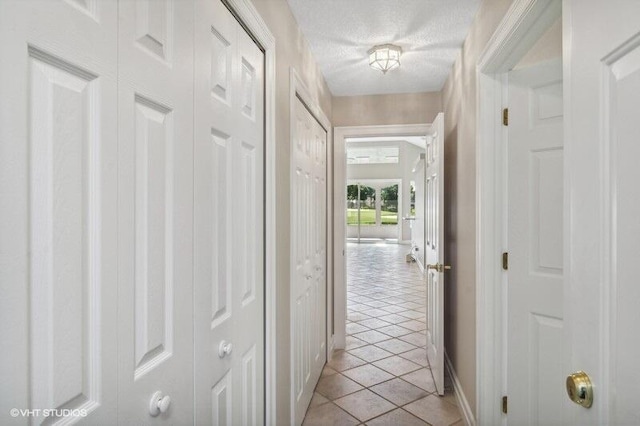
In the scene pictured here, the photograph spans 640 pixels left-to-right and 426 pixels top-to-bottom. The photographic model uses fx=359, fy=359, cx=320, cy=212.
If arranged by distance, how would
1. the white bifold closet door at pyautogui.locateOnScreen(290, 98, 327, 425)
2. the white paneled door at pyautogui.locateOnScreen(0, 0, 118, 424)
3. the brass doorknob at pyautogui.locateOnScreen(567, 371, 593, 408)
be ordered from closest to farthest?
the white paneled door at pyautogui.locateOnScreen(0, 0, 118, 424) → the brass doorknob at pyautogui.locateOnScreen(567, 371, 593, 408) → the white bifold closet door at pyautogui.locateOnScreen(290, 98, 327, 425)

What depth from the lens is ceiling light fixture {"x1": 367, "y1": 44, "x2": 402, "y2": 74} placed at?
2408mm

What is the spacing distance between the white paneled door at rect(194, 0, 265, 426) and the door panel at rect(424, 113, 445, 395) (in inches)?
60.2

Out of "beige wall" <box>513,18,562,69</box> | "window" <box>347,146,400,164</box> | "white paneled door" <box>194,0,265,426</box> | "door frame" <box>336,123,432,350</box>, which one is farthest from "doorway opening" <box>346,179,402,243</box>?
"white paneled door" <box>194,0,265,426</box>

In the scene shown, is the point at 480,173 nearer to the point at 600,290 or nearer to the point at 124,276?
the point at 600,290

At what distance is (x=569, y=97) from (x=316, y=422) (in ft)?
7.25

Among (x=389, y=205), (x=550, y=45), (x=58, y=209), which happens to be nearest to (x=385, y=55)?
(x=550, y=45)

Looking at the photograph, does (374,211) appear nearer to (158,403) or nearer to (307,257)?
(307,257)

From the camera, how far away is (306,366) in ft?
7.91

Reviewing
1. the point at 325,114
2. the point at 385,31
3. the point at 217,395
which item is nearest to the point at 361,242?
the point at 325,114

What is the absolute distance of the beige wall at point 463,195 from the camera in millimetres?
2080

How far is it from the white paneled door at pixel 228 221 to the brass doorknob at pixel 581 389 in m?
0.96

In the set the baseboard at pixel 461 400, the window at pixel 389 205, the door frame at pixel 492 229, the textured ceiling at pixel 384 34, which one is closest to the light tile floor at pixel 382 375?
the baseboard at pixel 461 400

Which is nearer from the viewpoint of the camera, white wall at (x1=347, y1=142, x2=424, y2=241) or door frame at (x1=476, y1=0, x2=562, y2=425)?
door frame at (x1=476, y1=0, x2=562, y2=425)

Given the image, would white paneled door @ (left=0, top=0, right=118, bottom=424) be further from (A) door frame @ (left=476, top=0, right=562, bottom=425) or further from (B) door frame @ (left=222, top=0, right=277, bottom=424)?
(A) door frame @ (left=476, top=0, right=562, bottom=425)
